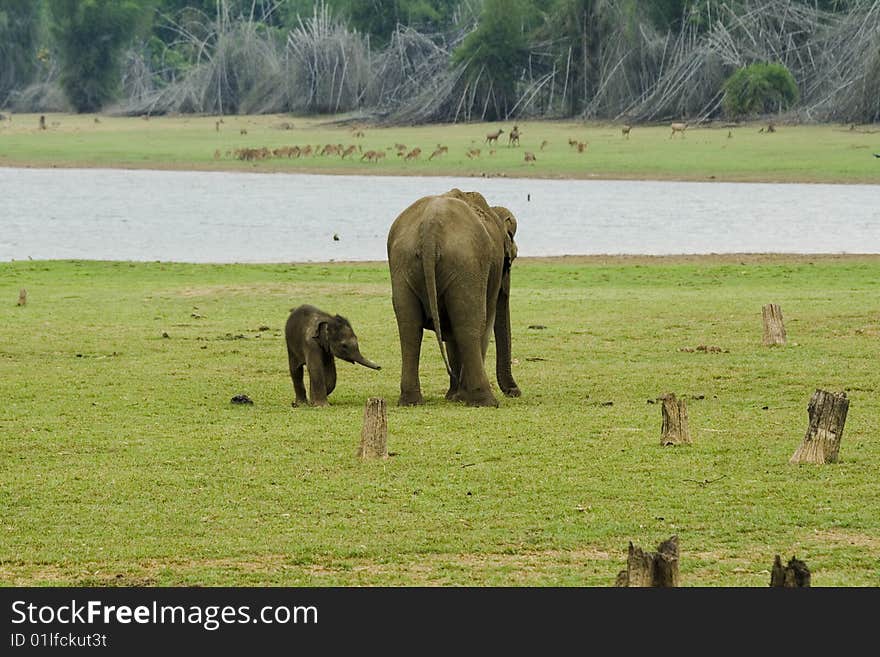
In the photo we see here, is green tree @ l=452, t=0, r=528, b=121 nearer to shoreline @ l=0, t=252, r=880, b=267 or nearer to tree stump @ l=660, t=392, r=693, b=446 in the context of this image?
shoreline @ l=0, t=252, r=880, b=267

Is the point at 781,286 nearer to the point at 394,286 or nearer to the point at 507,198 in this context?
the point at 394,286

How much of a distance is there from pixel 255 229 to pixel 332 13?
71386mm

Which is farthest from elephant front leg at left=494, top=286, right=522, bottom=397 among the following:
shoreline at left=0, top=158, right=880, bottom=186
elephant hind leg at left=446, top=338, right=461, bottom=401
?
shoreline at left=0, top=158, right=880, bottom=186

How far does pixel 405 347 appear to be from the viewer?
13.6 meters

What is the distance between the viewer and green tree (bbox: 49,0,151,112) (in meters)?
104

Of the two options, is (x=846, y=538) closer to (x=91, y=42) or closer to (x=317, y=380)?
(x=317, y=380)

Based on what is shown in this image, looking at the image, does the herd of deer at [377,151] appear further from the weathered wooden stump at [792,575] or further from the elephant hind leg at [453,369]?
the weathered wooden stump at [792,575]

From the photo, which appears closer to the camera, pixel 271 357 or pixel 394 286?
pixel 394 286

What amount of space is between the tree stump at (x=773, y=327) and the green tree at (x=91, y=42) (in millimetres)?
89999

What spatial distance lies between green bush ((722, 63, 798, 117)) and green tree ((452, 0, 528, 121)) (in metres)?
13.9

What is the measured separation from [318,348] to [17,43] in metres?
111

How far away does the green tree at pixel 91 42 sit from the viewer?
104 meters

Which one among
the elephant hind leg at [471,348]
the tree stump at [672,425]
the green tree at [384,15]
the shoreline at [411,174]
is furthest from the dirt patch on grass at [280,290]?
the green tree at [384,15]

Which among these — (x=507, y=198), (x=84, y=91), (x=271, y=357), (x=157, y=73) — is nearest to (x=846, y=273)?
(x=271, y=357)
